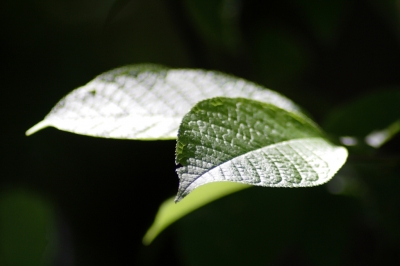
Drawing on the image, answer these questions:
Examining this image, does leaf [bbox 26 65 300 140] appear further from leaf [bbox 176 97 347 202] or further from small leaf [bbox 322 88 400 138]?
small leaf [bbox 322 88 400 138]

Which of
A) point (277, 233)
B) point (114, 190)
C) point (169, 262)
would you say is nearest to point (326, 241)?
point (277, 233)

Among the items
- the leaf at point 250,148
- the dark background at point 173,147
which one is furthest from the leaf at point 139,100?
the dark background at point 173,147

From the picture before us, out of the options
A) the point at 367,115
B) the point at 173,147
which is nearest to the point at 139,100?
the point at 367,115

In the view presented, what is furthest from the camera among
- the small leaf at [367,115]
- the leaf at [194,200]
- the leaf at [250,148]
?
the small leaf at [367,115]

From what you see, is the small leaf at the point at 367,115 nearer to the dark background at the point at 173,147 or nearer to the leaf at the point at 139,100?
the dark background at the point at 173,147

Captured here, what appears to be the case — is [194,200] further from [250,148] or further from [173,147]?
[173,147]
